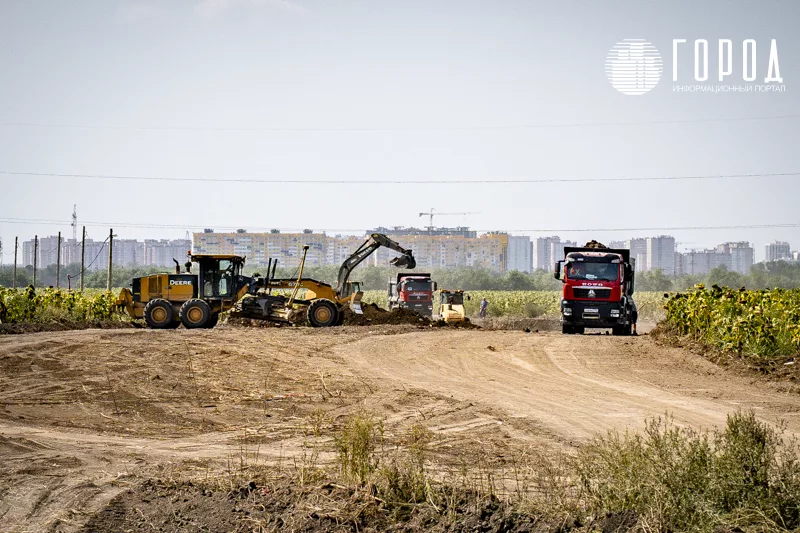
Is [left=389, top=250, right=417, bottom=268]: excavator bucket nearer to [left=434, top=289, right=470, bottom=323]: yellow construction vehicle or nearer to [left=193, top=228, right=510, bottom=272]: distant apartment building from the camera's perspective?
[left=434, top=289, right=470, bottom=323]: yellow construction vehicle

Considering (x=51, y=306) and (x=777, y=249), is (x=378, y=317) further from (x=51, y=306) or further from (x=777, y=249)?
(x=777, y=249)

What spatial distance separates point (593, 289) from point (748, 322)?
10987 mm

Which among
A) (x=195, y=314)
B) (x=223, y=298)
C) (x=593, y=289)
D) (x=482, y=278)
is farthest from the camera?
(x=482, y=278)

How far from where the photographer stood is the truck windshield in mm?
30422

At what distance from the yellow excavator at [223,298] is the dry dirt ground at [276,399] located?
583 cm

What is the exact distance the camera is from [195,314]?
31.4 metres

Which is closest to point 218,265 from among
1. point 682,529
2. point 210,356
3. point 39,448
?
point 210,356

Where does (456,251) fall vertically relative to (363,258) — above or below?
above

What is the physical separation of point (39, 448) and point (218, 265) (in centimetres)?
2193

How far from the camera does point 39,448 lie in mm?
10742

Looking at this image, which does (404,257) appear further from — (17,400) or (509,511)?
(509,511)

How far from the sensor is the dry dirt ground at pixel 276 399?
9789mm

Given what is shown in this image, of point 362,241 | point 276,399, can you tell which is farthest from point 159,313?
point 362,241

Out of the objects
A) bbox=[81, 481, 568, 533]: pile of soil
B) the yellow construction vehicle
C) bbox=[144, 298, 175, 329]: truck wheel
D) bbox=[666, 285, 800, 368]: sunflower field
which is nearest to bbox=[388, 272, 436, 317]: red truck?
the yellow construction vehicle
